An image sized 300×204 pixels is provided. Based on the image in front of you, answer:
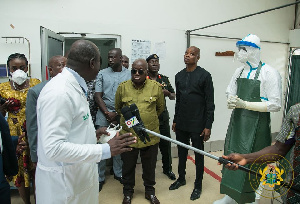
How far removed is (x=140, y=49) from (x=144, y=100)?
1492 mm

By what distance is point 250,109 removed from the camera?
2146mm

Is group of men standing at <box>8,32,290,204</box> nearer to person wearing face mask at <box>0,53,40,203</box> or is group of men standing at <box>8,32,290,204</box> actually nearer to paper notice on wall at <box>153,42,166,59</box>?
paper notice on wall at <box>153,42,166,59</box>

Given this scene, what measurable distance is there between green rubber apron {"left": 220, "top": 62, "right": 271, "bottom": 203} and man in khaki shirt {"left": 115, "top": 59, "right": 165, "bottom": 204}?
800mm

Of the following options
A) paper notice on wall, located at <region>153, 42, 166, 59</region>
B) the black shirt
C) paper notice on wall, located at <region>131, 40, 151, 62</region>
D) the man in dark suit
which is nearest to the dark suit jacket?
the man in dark suit

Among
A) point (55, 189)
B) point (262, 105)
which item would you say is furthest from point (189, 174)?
point (55, 189)

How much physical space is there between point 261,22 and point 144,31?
2.39m

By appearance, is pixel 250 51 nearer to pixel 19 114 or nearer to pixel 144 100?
pixel 144 100

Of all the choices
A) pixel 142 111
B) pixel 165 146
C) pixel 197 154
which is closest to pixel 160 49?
pixel 165 146

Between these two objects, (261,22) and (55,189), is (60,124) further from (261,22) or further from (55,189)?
(261,22)

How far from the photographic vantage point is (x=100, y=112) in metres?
3.00

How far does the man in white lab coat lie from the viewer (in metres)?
1.11

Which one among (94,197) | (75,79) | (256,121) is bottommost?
(94,197)

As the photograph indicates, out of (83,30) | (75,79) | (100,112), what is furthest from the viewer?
(83,30)

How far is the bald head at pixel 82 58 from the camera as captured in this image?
127 cm
